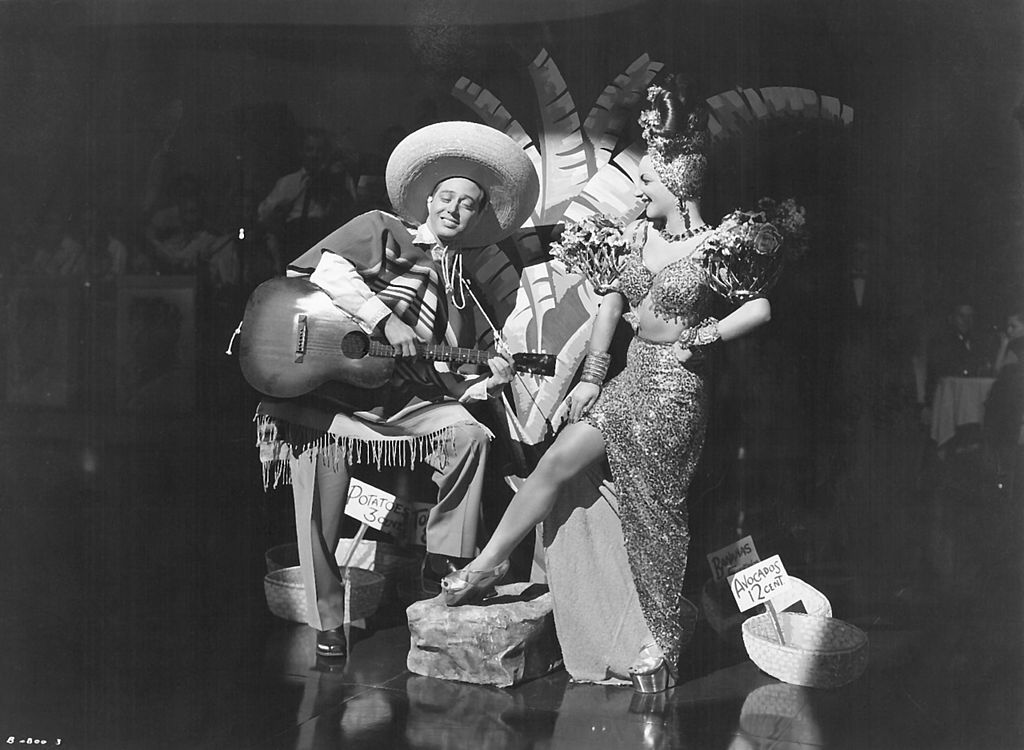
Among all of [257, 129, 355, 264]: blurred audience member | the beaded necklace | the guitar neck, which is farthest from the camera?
[257, 129, 355, 264]: blurred audience member

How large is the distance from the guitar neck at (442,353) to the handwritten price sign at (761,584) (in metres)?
1.51

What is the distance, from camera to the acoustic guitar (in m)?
4.32

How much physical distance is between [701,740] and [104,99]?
3981 mm

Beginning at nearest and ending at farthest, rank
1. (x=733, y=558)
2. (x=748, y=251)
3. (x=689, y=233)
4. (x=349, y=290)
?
(x=748, y=251), (x=689, y=233), (x=349, y=290), (x=733, y=558)

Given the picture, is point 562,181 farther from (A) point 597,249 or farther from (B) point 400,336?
(B) point 400,336

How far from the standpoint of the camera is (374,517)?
5254 mm

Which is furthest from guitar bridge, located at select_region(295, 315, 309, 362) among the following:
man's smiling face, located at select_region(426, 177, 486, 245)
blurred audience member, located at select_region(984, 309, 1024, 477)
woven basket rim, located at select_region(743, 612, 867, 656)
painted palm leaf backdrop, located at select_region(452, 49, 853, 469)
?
blurred audience member, located at select_region(984, 309, 1024, 477)

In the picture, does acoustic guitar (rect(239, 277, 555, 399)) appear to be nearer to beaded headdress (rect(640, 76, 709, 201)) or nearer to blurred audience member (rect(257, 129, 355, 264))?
blurred audience member (rect(257, 129, 355, 264))

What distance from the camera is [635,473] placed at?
410cm

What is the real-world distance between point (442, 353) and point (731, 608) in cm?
182

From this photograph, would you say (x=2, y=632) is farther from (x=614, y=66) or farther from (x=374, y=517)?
(x=614, y=66)

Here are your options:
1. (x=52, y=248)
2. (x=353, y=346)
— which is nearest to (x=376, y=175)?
(x=353, y=346)

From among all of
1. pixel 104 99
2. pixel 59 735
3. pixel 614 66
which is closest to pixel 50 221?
pixel 104 99

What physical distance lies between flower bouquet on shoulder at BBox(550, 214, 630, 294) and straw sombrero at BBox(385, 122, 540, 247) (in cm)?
38
